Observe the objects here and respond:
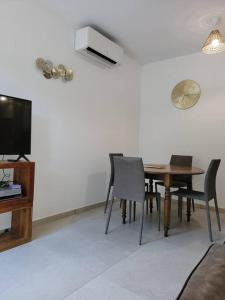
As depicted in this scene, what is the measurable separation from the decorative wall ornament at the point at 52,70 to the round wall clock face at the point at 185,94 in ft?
6.39

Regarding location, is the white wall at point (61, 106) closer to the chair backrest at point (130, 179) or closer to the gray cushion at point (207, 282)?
the chair backrest at point (130, 179)

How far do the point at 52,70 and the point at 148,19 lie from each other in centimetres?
136

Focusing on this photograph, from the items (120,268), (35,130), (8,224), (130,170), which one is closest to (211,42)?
(130,170)

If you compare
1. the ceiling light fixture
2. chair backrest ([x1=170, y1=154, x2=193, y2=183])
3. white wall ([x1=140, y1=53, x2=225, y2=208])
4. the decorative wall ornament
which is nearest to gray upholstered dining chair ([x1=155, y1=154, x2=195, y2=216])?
chair backrest ([x1=170, y1=154, x2=193, y2=183])

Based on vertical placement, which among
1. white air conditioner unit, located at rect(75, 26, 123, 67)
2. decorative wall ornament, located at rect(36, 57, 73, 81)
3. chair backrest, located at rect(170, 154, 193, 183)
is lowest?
chair backrest, located at rect(170, 154, 193, 183)

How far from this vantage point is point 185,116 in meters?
4.05

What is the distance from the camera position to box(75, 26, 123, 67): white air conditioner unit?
10.0 ft

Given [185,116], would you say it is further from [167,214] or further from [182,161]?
[167,214]

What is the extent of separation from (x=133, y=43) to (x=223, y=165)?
2.34 meters

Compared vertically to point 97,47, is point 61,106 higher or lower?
lower

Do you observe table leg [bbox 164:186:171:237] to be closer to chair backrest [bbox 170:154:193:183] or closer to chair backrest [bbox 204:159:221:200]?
chair backrest [bbox 204:159:221:200]

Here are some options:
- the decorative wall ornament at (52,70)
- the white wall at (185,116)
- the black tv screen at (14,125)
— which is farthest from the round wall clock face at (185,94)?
the black tv screen at (14,125)

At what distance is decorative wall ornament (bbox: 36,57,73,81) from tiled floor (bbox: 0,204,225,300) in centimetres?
181

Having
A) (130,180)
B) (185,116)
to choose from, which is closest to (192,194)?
(130,180)
